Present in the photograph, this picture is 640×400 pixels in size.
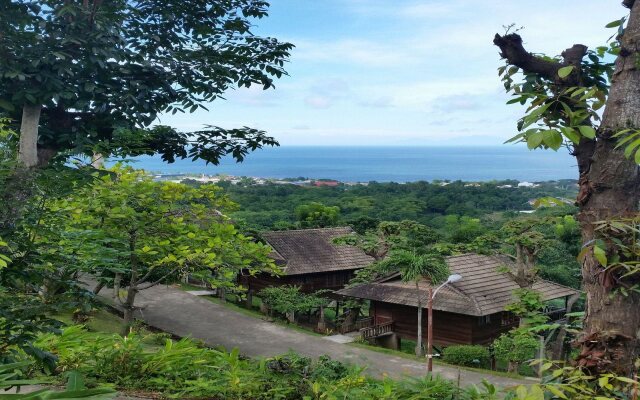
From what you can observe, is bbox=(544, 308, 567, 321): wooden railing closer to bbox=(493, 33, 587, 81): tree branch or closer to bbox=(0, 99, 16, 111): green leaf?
bbox=(493, 33, 587, 81): tree branch

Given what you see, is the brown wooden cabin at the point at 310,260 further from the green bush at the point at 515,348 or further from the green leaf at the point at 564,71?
the green leaf at the point at 564,71

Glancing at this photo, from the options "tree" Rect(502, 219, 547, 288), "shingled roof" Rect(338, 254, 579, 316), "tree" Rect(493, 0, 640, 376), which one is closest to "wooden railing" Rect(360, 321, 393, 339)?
"shingled roof" Rect(338, 254, 579, 316)

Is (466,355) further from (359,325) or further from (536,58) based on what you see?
(536,58)

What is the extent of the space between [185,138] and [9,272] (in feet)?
8.66

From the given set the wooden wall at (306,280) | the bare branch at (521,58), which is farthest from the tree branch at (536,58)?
the wooden wall at (306,280)

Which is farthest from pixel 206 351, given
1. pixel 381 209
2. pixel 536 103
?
pixel 381 209

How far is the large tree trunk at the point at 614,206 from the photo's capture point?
89.9 inches

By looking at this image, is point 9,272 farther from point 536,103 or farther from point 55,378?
point 536,103

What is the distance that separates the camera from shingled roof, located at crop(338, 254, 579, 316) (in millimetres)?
17281

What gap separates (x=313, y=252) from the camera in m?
24.4

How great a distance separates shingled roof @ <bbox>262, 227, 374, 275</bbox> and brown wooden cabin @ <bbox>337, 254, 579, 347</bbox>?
359 cm

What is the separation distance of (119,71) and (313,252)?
777 inches

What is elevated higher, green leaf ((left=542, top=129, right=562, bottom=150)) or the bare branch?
the bare branch

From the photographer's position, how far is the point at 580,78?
105 inches
